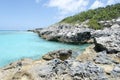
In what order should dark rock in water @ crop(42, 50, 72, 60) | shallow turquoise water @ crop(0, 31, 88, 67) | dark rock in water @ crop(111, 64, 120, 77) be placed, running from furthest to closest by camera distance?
shallow turquoise water @ crop(0, 31, 88, 67)
dark rock in water @ crop(42, 50, 72, 60)
dark rock in water @ crop(111, 64, 120, 77)

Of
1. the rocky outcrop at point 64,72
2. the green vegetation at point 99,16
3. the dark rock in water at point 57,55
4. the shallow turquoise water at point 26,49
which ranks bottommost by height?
the shallow turquoise water at point 26,49

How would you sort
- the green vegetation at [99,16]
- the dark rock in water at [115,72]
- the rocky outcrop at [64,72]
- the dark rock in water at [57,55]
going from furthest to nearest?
1. the green vegetation at [99,16]
2. the dark rock in water at [57,55]
3. the dark rock in water at [115,72]
4. the rocky outcrop at [64,72]

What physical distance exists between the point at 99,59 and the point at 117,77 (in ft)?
14.4

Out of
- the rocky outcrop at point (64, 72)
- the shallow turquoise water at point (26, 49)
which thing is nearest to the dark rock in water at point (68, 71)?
the rocky outcrop at point (64, 72)

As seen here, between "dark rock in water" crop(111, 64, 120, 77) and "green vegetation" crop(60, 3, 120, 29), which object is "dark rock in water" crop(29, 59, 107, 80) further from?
"green vegetation" crop(60, 3, 120, 29)

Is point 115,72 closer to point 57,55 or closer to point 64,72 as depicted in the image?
point 64,72

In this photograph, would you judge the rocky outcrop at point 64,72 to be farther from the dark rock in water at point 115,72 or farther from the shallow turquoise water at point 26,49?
the shallow turquoise water at point 26,49

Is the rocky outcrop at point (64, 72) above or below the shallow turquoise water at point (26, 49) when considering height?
above

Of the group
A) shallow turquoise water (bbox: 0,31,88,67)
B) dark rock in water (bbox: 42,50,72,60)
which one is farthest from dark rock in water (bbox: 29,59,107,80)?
shallow turquoise water (bbox: 0,31,88,67)

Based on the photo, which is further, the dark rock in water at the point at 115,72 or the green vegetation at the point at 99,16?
the green vegetation at the point at 99,16

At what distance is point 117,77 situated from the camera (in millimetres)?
13789

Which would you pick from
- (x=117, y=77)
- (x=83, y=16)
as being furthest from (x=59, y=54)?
(x=83, y=16)

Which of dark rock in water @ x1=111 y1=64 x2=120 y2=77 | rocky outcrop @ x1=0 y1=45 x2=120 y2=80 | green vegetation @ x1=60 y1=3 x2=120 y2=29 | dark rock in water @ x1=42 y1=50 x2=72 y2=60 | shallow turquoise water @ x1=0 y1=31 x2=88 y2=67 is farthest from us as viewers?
green vegetation @ x1=60 y1=3 x2=120 y2=29

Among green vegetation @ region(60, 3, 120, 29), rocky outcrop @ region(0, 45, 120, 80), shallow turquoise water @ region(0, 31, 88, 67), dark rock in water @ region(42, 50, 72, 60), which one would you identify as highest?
green vegetation @ region(60, 3, 120, 29)
